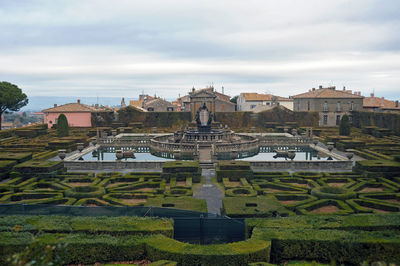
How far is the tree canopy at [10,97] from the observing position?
56944 mm

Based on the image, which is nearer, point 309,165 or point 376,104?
point 309,165

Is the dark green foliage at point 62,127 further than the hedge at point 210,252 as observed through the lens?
Yes

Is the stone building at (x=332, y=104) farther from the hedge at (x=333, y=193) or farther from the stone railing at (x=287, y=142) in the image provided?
the hedge at (x=333, y=193)

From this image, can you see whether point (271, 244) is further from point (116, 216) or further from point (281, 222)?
point (116, 216)

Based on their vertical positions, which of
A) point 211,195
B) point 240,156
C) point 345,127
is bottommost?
point 211,195

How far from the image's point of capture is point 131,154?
3206cm

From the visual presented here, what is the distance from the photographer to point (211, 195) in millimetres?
20609

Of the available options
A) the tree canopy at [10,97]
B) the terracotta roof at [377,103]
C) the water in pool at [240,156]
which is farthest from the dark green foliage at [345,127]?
the tree canopy at [10,97]

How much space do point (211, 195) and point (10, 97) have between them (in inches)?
2005

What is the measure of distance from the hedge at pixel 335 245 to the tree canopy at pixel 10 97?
5731cm

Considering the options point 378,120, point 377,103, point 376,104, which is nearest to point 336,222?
point 378,120

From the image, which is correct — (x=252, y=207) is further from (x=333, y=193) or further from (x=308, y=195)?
(x=333, y=193)

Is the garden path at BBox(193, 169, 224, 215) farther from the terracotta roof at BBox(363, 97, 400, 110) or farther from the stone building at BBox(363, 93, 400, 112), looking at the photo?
the terracotta roof at BBox(363, 97, 400, 110)

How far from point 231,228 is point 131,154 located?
2075 centimetres
